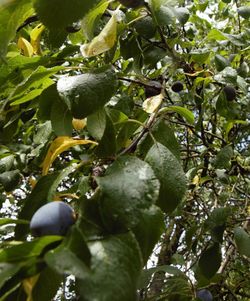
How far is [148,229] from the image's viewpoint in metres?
0.58

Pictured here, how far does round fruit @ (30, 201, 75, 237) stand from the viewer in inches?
21.3

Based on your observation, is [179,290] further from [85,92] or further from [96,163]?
[85,92]

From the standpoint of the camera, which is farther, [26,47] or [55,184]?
[26,47]

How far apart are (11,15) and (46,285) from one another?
349mm

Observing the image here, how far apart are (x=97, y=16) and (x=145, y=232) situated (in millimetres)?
438

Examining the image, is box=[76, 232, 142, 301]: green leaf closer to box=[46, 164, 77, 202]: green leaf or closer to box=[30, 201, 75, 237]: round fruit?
box=[30, 201, 75, 237]: round fruit

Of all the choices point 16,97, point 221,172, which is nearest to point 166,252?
point 221,172

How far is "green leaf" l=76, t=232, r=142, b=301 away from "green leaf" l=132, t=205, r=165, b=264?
6 centimetres

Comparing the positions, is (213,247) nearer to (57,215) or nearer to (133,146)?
(133,146)


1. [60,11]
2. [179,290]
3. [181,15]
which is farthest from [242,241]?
[60,11]

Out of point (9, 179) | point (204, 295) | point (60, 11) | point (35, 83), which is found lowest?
point (204, 295)

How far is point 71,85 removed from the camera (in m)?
0.67

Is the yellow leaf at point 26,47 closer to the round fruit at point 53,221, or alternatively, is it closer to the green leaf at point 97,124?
the green leaf at point 97,124

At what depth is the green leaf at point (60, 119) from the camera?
2.56 feet
